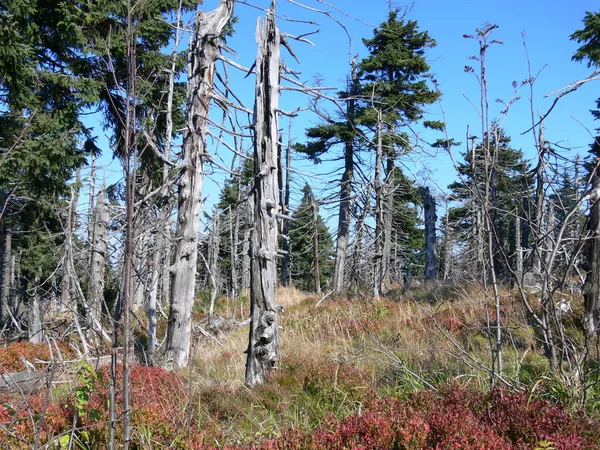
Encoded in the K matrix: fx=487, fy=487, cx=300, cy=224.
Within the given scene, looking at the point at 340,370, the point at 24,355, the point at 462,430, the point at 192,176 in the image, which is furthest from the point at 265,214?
the point at 24,355

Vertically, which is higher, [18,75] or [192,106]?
[18,75]

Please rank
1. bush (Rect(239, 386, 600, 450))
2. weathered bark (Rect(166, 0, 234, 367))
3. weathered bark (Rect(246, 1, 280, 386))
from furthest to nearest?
weathered bark (Rect(166, 0, 234, 367)), weathered bark (Rect(246, 1, 280, 386)), bush (Rect(239, 386, 600, 450))

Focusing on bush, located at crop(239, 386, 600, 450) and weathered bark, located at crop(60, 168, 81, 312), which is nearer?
bush, located at crop(239, 386, 600, 450)

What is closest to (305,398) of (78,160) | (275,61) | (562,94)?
(562,94)

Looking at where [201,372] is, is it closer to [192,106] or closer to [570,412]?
[192,106]

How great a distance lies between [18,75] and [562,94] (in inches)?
428

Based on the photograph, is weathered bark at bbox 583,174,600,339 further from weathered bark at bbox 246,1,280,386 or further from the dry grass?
weathered bark at bbox 246,1,280,386

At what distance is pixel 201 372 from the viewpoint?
282 inches

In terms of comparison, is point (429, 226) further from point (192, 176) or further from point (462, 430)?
point (462, 430)

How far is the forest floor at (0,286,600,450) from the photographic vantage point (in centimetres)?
332

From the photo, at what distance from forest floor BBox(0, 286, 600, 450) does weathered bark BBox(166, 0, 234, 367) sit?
0.64 m

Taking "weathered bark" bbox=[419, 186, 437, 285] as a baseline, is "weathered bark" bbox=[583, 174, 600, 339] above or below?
below

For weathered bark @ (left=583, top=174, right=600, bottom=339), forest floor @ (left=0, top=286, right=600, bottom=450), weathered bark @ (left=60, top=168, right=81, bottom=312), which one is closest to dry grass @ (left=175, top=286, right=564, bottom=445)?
forest floor @ (left=0, top=286, right=600, bottom=450)

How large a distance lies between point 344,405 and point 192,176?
4905mm
